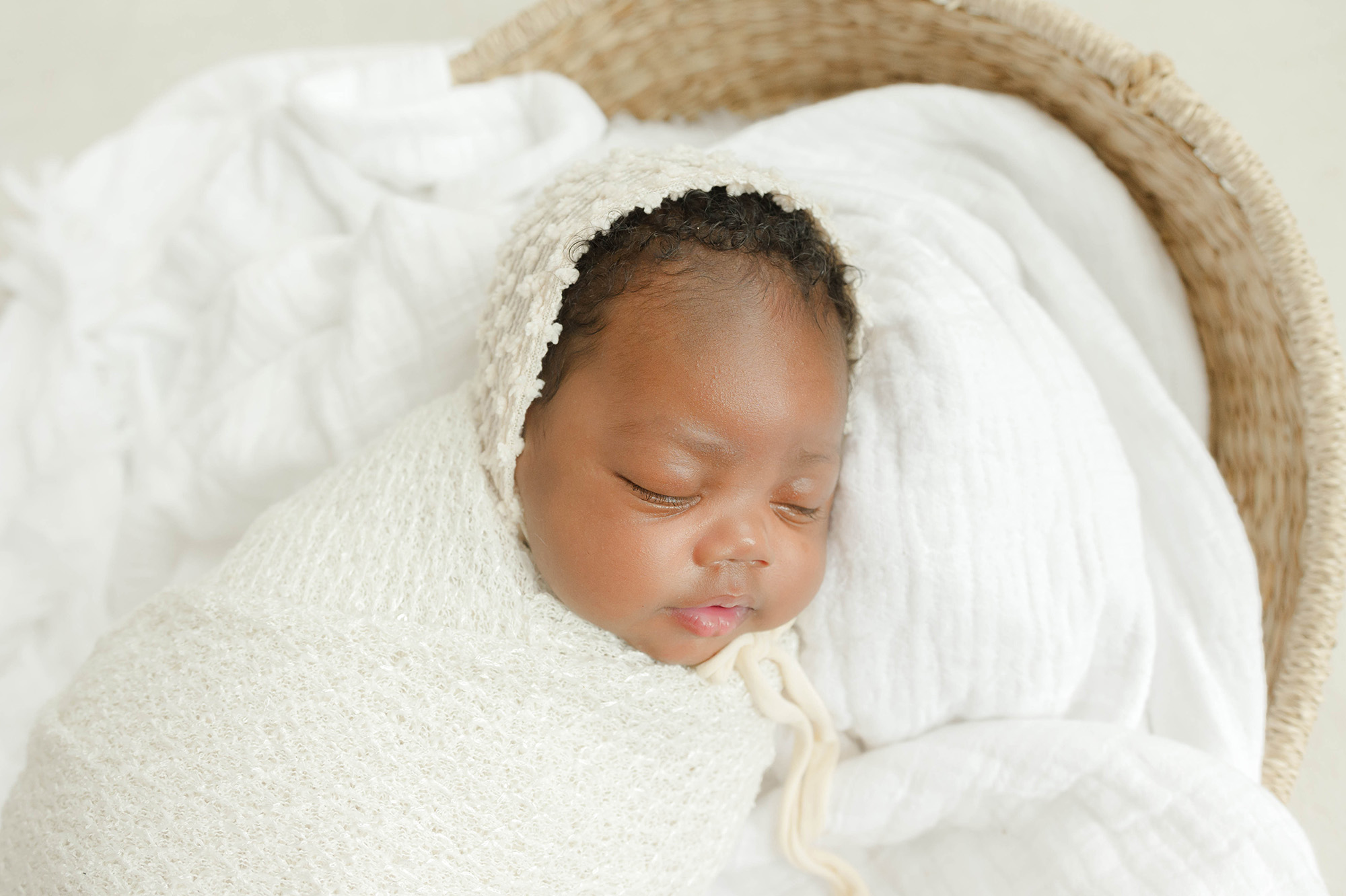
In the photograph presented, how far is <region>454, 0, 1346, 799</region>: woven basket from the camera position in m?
1.14

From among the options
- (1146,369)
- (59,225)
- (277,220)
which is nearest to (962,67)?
(1146,369)

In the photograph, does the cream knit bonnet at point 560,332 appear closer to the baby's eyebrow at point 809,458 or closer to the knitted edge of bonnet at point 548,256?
the knitted edge of bonnet at point 548,256

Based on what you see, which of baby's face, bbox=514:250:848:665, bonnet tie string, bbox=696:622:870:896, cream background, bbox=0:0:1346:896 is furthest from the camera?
cream background, bbox=0:0:1346:896

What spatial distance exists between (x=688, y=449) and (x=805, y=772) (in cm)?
52

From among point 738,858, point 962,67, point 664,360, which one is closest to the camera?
point 664,360

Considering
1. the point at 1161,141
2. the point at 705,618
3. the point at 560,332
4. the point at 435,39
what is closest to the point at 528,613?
the point at 705,618

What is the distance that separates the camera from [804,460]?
0.93 meters

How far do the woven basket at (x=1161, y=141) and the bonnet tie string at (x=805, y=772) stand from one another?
545mm

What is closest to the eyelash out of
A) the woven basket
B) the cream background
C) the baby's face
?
the baby's face

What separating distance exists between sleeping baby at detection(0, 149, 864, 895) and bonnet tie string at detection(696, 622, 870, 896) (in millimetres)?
95

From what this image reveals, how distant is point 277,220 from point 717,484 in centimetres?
99

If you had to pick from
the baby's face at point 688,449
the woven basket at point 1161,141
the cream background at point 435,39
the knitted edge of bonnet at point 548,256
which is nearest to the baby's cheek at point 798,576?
the baby's face at point 688,449

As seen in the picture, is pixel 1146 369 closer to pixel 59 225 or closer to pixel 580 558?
pixel 580 558

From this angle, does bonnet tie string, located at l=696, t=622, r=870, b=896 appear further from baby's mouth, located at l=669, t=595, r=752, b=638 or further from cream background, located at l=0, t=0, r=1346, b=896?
cream background, located at l=0, t=0, r=1346, b=896
